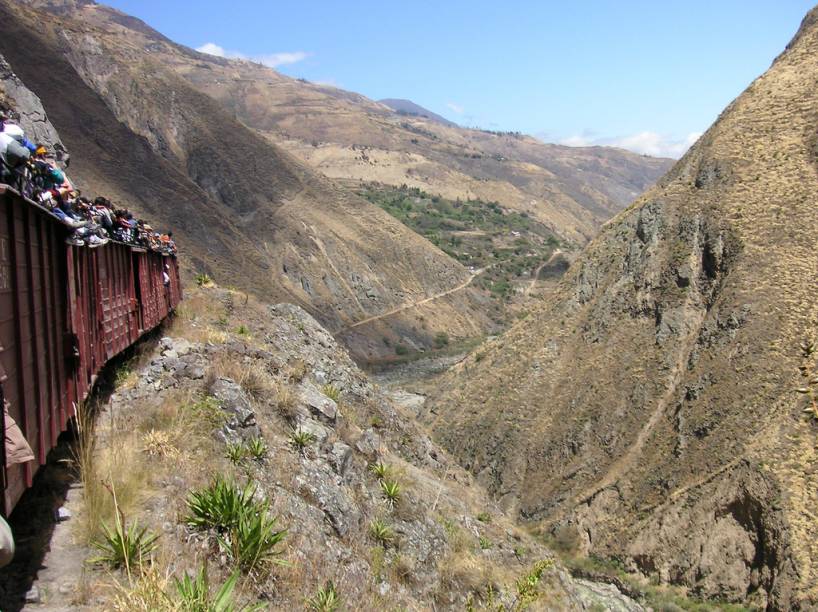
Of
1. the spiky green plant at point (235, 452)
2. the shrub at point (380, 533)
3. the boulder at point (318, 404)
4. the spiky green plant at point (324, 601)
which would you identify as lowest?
the shrub at point (380, 533)

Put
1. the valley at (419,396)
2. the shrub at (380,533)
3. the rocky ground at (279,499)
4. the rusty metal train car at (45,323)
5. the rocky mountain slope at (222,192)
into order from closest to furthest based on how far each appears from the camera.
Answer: the rusty metal train car at (45,323), the rocky ground at (279,499), the valley at (419,396), the shrub at (380,533), the rocky mountain slope at (222,192)

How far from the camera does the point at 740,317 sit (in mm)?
33219

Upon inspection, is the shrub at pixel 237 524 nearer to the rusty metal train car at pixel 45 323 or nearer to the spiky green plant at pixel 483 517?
the rusty metal train car at pixel 45 323

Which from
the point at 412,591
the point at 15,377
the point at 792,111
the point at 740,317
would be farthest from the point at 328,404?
the point at 792,111

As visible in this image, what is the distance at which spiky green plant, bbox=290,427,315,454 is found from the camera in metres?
11.3

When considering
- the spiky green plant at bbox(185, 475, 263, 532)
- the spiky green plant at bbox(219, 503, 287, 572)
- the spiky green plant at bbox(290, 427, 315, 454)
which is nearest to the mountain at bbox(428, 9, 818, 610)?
the spiky green plant at bbox(290, 427, 315, 454)

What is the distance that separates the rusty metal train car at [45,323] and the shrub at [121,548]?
2.88 ft

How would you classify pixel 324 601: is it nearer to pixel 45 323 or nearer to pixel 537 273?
pixel 45 323

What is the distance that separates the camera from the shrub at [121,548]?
596cm

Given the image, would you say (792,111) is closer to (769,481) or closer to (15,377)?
(769,481)

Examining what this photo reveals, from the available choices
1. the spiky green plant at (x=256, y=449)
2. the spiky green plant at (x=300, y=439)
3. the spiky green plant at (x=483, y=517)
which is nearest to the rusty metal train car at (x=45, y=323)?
the spiky green plant at (x=256, y=449)

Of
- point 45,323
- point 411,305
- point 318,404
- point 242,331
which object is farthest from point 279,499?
point 411,305

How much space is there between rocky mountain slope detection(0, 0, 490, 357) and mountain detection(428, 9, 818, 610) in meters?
26.8

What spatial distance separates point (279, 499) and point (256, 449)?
3.40 ft
